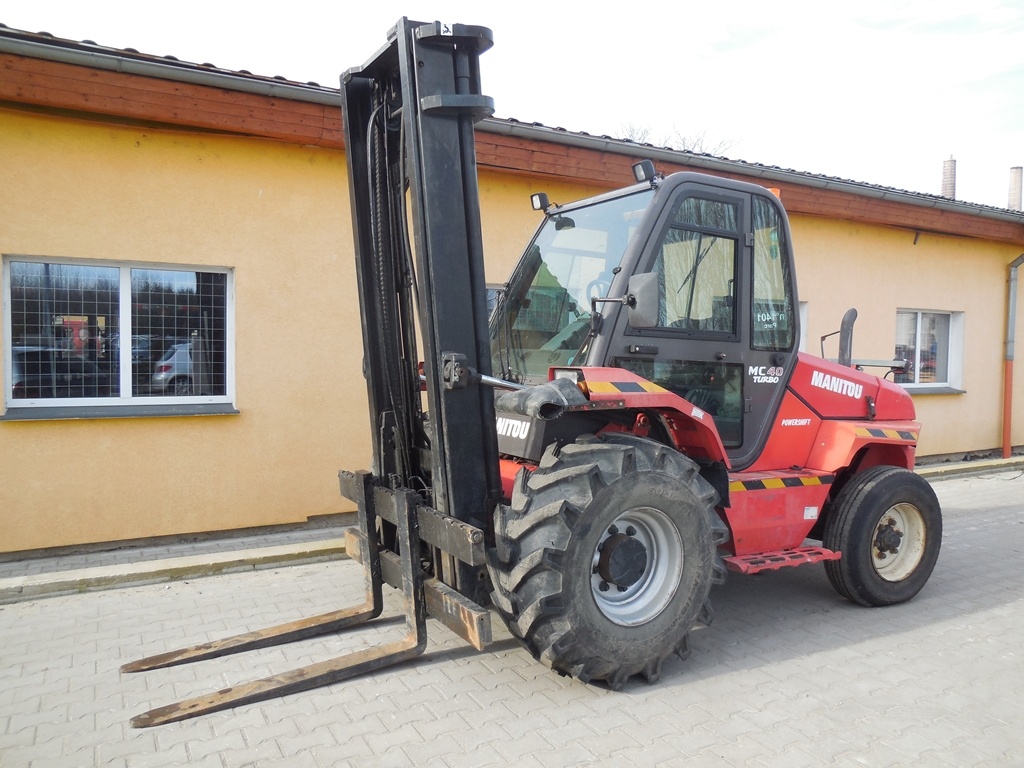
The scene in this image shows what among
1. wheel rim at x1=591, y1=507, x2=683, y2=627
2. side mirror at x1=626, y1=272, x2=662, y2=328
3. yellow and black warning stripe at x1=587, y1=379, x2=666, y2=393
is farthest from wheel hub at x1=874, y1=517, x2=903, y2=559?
side mirror at x1=626, y1=272, x2=662, y2=328

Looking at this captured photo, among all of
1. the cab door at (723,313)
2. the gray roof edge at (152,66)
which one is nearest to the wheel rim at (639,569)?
the cab door at (723,313)

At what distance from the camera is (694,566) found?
384 cm

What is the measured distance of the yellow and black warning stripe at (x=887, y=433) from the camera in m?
4.86

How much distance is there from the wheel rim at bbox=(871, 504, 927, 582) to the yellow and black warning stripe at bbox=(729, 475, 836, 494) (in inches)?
22.2

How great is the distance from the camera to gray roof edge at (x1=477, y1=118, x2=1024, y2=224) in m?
7.28

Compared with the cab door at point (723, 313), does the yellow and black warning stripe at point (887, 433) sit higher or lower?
lower

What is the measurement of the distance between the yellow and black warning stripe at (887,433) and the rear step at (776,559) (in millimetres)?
803

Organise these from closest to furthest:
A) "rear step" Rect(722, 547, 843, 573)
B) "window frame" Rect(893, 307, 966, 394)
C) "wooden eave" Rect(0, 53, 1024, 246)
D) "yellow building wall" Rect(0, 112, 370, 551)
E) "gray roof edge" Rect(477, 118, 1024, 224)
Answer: "rear step" Rect(722, 547, 843, 573), "wooden eave" Rect(0, 53, 1024, 246), "yellow building wall" Rect(0, 112, 370, 551), "gray roof edge" Rect(477, 118, 1024, 224), "window frame" Rect(893, 307, 966, 394)

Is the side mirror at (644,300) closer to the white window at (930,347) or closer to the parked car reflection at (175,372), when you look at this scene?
the parked car reflection at (175,372)

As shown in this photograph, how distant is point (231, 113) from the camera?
6.09 meters

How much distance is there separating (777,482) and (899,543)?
1.22m

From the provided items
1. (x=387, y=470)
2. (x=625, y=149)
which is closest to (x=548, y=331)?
(x=387, y=470)

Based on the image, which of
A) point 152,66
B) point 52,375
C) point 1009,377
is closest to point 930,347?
point 1009,377

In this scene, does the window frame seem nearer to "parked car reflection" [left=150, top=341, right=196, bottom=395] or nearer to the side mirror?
the side mirror
